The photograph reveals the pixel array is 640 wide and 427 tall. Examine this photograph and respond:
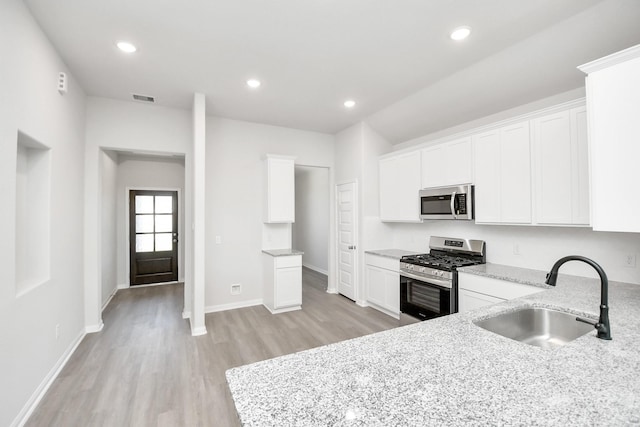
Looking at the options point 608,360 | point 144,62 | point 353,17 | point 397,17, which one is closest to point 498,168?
point 397,17

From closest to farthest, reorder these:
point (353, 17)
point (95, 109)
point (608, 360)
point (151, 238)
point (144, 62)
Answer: point (608, 360) < point (353, 17) < point (144, 62) < point (95, 109) < point (151, 238)

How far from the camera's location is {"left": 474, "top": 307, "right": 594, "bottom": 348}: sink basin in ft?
4.96

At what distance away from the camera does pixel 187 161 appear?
13.5 ft

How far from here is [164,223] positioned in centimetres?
601

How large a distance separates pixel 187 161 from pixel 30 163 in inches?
69.5

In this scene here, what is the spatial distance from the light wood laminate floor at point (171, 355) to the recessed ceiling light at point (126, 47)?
2.98 meters

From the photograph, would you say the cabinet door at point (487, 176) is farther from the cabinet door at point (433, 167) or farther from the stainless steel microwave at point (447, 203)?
the cabinet door at point (433, 167)

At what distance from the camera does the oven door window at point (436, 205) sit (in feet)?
11.2

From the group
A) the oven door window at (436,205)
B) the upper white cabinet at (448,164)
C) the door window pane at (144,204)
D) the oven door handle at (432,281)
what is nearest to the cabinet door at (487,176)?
the upper white cabinet at (448,164)

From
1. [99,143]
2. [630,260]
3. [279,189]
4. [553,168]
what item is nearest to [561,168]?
[553,168]

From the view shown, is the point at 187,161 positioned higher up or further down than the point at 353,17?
further down

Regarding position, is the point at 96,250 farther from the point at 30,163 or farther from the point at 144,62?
the point at 144,62

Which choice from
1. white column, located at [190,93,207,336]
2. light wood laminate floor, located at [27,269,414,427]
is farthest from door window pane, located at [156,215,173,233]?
white column, located at [190,93,207,336]

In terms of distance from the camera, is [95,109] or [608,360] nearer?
[608,360]
